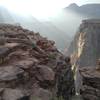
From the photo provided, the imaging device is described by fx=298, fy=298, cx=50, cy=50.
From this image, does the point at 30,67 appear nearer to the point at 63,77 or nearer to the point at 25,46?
the point at 25,46

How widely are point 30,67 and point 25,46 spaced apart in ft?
14.6

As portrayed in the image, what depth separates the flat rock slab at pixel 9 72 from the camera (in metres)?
24.5

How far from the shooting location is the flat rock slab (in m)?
24.5

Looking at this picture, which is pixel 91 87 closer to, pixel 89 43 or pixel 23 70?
pixel 23 70

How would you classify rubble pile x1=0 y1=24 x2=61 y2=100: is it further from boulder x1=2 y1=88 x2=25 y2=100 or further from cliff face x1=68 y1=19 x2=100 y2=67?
cliff face x1=68 y1=19 x2=100 y2=67

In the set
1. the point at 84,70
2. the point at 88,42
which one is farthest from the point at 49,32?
the point at 84,70

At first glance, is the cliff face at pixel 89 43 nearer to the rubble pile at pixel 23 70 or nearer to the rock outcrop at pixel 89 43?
the rock outcrop at pixel 89 43

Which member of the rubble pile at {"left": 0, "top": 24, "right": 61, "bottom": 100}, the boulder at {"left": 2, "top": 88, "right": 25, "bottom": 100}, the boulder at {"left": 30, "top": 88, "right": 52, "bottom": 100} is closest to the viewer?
the boulder at {"left": 2, "top": 88, "right": 25, "bottom": 100}

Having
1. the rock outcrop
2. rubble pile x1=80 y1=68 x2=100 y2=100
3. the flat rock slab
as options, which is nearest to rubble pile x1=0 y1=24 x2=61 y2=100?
the flat rock slab

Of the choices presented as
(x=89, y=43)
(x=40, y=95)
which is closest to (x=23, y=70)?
Result: (x=40, y=95)

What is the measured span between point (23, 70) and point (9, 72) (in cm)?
162

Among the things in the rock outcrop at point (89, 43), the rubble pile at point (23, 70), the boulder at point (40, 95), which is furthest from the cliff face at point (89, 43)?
the boulder at point (40, 95)

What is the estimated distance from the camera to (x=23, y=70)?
26.4m

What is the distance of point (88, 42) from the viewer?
438 feet
